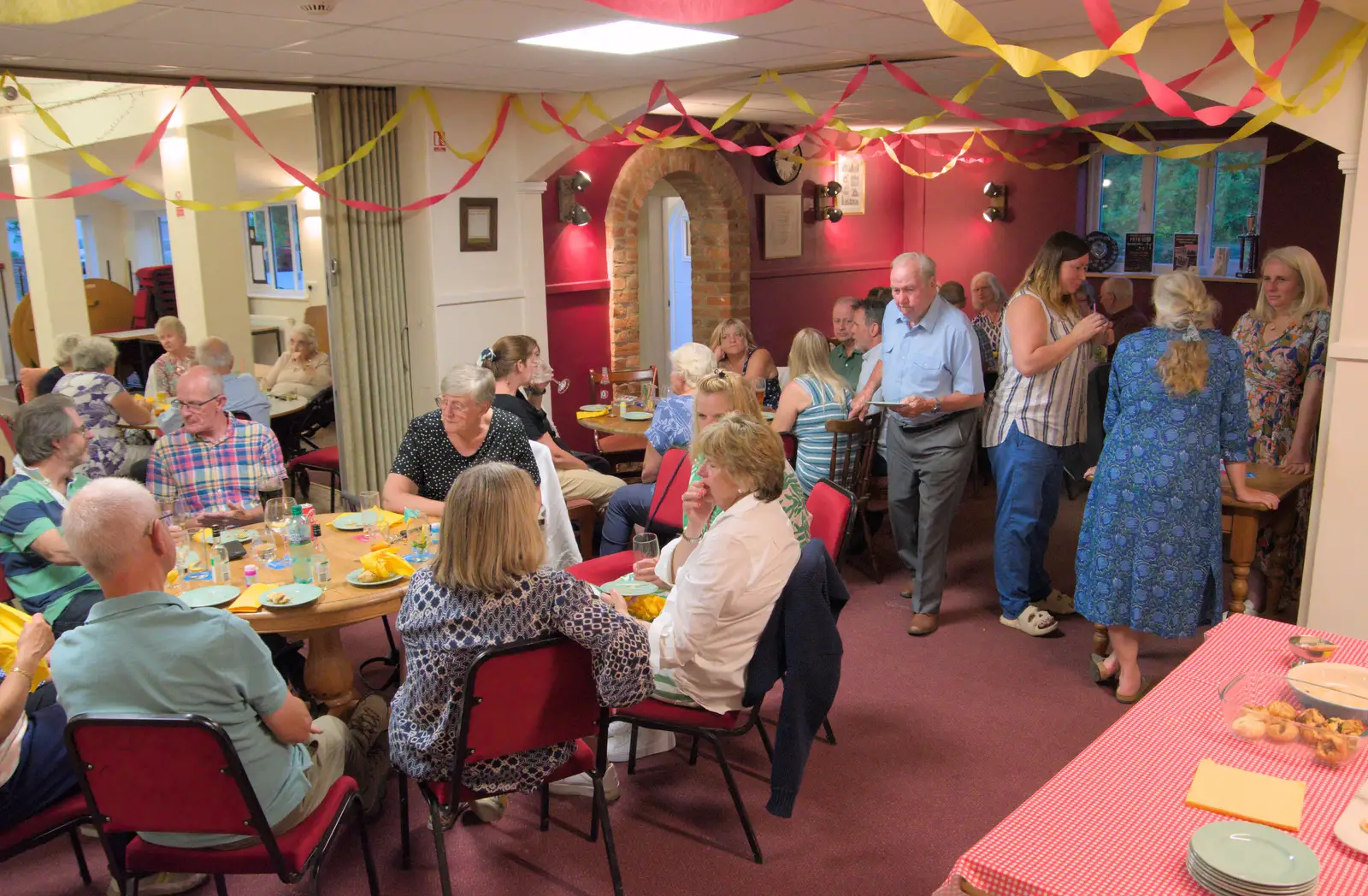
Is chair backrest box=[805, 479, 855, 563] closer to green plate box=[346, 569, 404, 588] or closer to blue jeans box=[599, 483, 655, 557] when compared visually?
blue jeans box=[599, 483, 655, 557]

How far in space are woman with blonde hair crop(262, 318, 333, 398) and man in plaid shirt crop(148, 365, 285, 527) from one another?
10.9ft

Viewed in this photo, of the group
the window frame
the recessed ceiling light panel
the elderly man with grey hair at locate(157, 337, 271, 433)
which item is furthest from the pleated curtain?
the window frame

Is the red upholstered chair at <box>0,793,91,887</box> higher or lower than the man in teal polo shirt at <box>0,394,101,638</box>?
lower

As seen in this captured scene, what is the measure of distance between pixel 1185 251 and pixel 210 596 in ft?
29.0

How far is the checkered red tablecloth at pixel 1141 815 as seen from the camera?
168 centimetres

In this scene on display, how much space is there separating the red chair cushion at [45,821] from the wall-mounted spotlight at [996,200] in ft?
30.8

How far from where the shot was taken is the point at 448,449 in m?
4.02

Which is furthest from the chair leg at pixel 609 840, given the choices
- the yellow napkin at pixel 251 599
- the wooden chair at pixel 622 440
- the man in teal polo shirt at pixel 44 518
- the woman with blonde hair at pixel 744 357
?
the woman with blonde hair at pixel 744 357

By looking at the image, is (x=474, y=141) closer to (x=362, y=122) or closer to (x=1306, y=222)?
(x=362, y=122)

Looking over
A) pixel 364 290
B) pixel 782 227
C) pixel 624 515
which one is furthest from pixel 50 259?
pixel 624 515

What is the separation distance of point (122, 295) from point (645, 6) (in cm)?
1225

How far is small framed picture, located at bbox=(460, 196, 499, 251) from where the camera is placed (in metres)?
6.36

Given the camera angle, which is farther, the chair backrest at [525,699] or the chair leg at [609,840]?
the chair leg at [609,840]

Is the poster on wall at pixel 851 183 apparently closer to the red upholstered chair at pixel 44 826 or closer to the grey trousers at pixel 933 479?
the grey trousers at pixel 933 479
